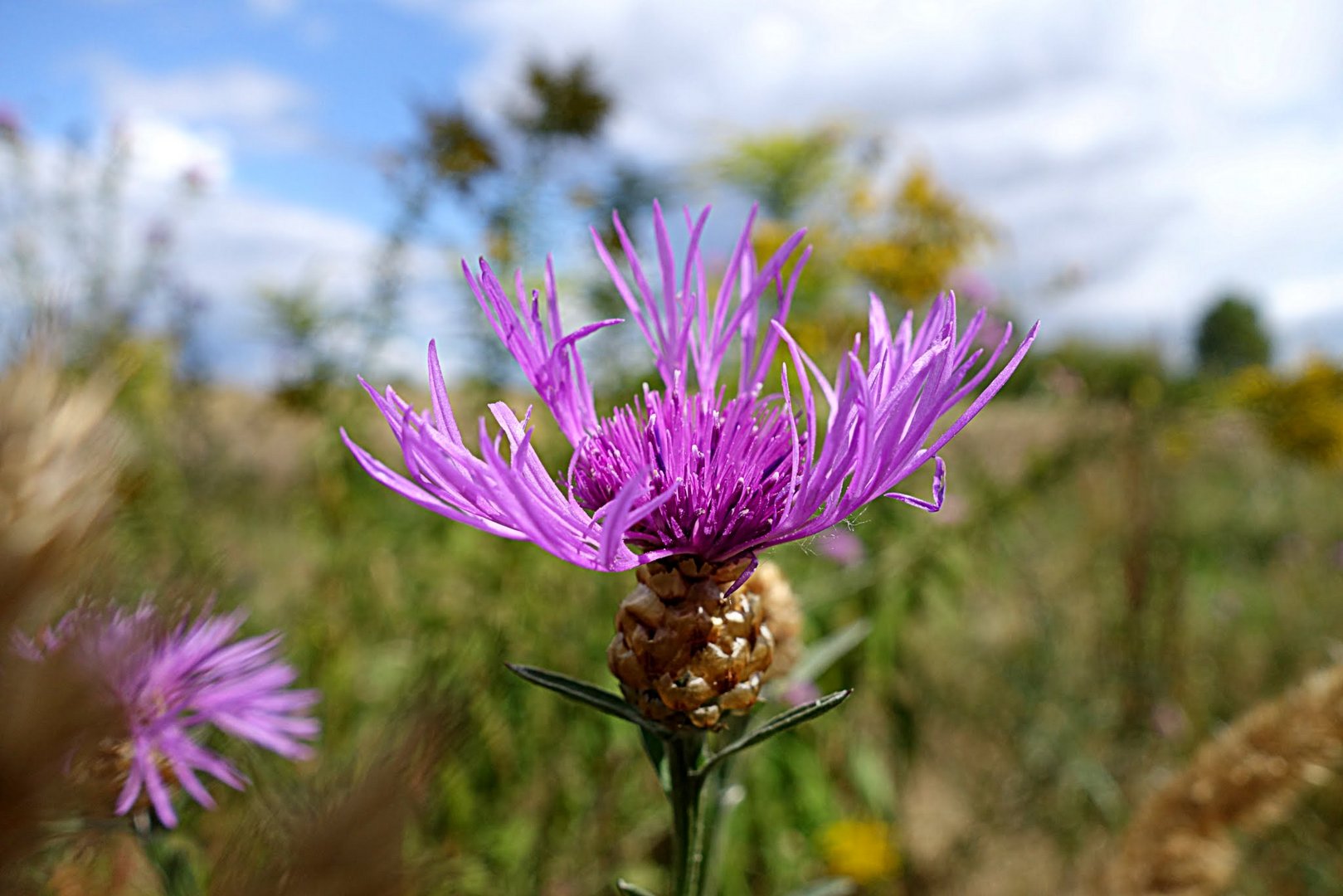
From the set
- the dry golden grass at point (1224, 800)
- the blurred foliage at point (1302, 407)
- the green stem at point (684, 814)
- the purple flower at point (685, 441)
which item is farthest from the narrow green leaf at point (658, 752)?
the blurred foliage at point (1302, 407)

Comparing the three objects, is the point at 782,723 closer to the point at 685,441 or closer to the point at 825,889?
the point at 685,441

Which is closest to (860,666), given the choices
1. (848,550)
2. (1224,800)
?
(848,550)

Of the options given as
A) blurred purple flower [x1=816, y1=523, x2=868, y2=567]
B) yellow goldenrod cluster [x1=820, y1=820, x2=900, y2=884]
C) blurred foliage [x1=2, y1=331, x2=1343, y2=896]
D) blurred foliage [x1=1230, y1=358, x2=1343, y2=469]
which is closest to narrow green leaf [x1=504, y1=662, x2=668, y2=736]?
blurred foliage [x1=2, y1=331, x2=1343, y2=896]

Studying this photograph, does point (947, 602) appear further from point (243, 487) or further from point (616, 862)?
point (243, 487)

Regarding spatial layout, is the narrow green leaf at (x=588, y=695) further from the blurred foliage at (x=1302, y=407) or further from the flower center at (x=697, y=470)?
the blurred foliage at (x=1302, y=407)

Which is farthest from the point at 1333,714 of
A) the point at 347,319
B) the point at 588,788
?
the point at 347,319

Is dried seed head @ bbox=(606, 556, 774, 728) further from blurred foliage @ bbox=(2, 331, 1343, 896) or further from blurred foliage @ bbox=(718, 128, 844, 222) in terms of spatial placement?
blurred foliage @ bbox=(718, 128, 844, 222)

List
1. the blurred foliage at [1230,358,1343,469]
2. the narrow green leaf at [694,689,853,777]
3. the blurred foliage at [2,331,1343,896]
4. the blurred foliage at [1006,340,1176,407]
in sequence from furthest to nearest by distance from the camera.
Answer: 1. the blurred foliage at [1230,358,1343,469]
2. the blurred foliage at [1006,340,1176,407]
3. the blurred foliage at [2,331,1343,896]
4. the narrow green leaf at [694,689,853,777]
